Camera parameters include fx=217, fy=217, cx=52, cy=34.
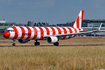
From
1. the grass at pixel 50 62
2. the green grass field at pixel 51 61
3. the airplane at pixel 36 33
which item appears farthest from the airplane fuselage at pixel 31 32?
the grass at pixel 50 62

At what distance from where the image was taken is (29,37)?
40719mm

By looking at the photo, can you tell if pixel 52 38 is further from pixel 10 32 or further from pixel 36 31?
pixel 10 32

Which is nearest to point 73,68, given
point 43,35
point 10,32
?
point 10,32

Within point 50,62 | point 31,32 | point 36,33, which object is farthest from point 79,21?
point 50,62

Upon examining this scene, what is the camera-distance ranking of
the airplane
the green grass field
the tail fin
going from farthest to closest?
the tail fin
the airplane
the green grass field

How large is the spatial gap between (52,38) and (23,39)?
5547 mm

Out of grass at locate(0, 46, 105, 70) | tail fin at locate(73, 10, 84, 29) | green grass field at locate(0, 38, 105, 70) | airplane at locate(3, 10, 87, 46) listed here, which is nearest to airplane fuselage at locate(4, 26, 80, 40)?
airplane at locate(3, 10, 87, 46)

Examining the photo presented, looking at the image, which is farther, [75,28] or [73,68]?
[75,28]

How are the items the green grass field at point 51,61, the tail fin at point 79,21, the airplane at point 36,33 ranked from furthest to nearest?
1. the tail fin at point 79,21
2. the airplane at point 36,33
3. the green grass field at point 51,61

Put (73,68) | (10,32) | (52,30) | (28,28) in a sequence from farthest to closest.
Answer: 1. (52,30)
2. (28,28)
3. (10,32)
4. (73,68)

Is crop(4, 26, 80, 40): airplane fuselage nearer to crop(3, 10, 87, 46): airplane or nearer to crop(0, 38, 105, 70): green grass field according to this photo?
crop(3, 10, 87, 46): airplane

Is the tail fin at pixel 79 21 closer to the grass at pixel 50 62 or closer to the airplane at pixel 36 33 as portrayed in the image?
the airplane at pixel 36 33

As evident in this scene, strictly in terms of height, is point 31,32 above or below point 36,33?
above

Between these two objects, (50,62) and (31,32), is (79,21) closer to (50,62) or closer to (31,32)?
(31,32)
